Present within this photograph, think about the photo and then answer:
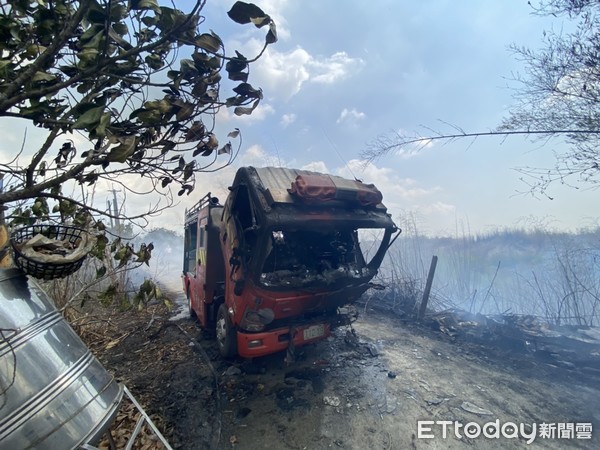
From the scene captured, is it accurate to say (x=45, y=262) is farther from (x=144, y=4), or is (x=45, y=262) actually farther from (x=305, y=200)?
(x=305, y=200)

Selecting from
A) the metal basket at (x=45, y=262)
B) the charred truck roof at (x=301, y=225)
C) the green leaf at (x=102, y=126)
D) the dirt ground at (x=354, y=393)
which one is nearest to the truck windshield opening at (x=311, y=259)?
the charred truck roof at (x=301, y=225)

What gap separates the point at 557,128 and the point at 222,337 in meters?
5.82

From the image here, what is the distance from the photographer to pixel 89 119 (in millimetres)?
1251

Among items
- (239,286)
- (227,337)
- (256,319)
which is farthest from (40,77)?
(227,337)

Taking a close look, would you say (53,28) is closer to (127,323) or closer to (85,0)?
(85,0)

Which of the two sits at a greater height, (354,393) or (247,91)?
(247,91)

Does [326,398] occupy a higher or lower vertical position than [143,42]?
lower

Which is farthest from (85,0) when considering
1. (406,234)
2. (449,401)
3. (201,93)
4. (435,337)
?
(406,234)

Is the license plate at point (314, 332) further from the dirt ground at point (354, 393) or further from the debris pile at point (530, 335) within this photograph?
the debris pile at point (530, 335)

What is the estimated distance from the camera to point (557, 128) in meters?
4.09

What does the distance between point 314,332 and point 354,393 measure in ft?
3.13

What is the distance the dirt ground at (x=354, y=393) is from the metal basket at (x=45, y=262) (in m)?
2.35

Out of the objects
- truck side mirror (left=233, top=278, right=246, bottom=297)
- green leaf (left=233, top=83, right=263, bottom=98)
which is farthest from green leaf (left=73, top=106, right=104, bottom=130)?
truck side mirror (left=233, top=278, right=246, bottom=297)

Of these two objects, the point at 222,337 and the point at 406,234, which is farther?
the point at 406,234
